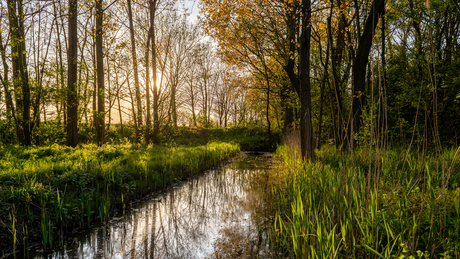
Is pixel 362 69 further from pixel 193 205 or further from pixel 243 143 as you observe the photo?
pixel 243 143

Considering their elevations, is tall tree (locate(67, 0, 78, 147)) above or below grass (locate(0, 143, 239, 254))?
above

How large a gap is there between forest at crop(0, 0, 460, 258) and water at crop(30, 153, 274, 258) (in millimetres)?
260

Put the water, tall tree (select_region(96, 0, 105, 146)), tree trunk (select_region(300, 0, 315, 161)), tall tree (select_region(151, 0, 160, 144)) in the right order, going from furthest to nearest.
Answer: tall tree (select_region(151, 0, 160, 144)) < tall tree (select_region(96, 0, 105, 146)) < tree trunk (select_region(300, 0, 315, 161)) < the water

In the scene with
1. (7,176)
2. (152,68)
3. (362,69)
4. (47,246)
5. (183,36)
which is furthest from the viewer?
(183,36)

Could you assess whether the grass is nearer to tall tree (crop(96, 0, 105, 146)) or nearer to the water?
the water

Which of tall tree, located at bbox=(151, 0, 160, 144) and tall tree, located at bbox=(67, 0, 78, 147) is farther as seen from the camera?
tall tree, located at bbox=(151, 0, 160, 144)

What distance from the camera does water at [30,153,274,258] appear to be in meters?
2.72

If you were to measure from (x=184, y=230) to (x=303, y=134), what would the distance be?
3.43m

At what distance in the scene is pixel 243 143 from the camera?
653 inches

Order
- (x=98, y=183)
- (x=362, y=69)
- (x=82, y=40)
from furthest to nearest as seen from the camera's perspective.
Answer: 1. (x=82, y=40)
2. (x=362, y=69)
3. (x=98, y=183)

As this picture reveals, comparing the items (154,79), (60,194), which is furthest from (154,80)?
(60,194)

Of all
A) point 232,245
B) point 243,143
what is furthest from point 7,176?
point 243,143

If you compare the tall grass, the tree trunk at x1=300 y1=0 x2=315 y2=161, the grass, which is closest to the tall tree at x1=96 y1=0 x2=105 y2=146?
the grass

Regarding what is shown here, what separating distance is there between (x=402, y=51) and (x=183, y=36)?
9.30m
